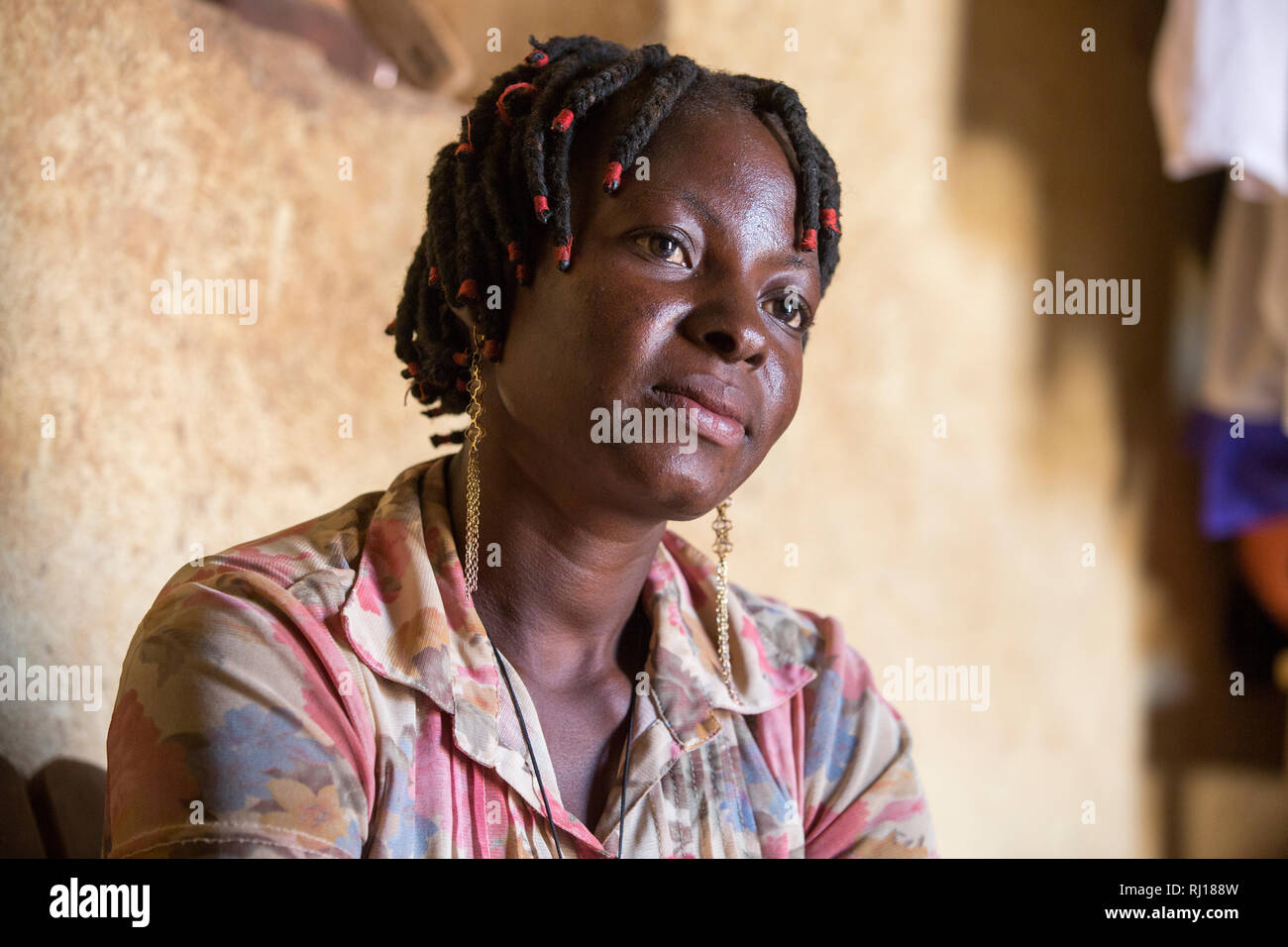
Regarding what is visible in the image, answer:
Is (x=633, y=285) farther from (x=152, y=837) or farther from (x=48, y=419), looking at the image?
(x=48, y=419)

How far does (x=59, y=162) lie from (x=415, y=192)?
1.83ft

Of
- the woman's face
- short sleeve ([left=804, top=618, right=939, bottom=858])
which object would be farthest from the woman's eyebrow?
short sleeve ([left=804, top=618, right=939, bottom=858])

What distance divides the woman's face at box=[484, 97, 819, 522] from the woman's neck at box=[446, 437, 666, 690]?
0.09 feet

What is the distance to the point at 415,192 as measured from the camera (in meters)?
1.75

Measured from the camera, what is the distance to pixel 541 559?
1.13 m

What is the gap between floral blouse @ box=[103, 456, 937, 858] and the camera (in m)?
0.85

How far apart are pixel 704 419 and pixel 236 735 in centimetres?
47

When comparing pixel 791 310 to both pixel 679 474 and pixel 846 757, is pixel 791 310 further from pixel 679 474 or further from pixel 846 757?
pixel 846 757

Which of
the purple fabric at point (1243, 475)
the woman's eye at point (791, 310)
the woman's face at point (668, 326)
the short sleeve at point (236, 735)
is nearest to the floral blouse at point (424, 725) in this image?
the short sleeve at point (236, 735)

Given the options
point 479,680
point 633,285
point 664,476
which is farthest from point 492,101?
point 479,680

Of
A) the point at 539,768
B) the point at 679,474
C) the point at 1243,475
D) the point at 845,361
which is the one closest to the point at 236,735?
the point at 539,768

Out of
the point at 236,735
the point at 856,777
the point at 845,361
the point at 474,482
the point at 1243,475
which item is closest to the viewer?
the point at 236,735

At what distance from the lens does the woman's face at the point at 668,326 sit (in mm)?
1015

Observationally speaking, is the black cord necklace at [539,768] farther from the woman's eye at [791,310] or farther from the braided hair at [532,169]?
A: the woman's eye at [791,310]
